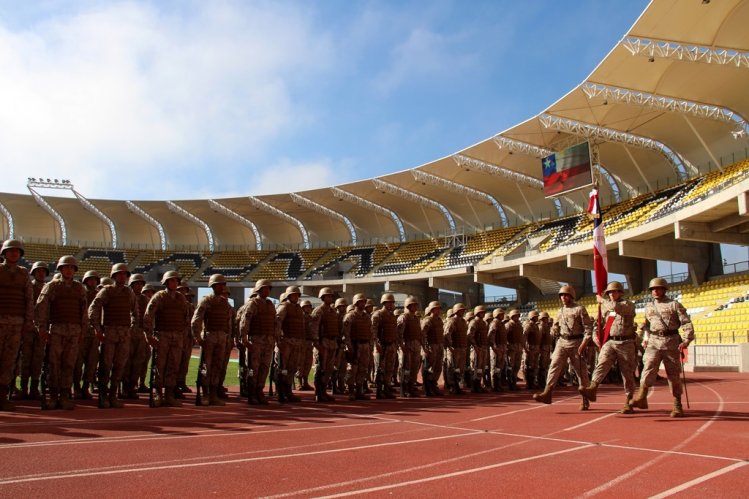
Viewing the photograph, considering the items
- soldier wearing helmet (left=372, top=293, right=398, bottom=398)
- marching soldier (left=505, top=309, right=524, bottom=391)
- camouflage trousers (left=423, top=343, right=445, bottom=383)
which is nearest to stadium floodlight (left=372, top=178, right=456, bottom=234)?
marching soldier (left=505, top=309, right=524, bottom=391)

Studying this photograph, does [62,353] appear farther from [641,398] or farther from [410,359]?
[641,398]

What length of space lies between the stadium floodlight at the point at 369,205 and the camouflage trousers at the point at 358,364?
27.0 metres

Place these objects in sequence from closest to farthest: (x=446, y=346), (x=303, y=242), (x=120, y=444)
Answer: (x=120, y=444), (x=446, y=346), (x=303, y=242)

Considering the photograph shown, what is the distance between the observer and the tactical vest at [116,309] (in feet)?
27.1

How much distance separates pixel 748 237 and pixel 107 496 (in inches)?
966

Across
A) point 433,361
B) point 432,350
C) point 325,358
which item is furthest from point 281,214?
point 325,358

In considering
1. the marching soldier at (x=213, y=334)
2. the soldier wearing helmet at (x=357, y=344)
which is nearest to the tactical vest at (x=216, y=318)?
the marching soldier at (x=213, y=334)

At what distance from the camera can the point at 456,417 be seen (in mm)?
7641

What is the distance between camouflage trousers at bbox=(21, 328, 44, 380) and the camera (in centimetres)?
877

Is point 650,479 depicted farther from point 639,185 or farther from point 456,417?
point 639,185

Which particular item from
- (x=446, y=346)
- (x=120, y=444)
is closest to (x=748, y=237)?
(x=446, y=346)

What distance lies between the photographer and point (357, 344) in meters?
10.4

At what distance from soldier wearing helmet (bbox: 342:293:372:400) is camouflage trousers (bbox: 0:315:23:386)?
492 cm

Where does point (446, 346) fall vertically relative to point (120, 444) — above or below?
above
